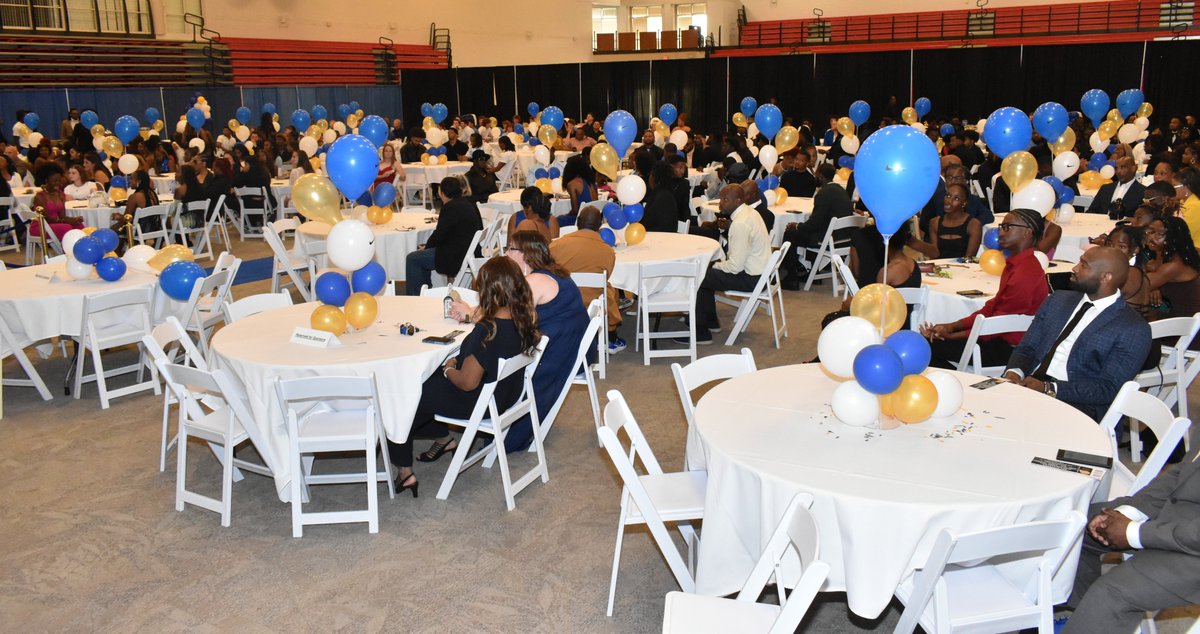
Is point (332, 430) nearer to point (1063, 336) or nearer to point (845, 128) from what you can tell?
point (1063, 336)

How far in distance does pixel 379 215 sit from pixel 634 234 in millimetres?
2381

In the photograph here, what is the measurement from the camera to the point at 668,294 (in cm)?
632

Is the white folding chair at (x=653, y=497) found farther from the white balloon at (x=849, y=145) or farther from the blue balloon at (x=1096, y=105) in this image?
the blue balloon at (x=1096, y=105)

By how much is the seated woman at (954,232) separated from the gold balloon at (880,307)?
291 centimetres

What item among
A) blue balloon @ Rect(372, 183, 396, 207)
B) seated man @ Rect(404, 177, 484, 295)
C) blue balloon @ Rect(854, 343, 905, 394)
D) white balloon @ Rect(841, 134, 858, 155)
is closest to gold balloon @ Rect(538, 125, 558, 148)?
white balloon @ Rect(841, 134, 858, 155)

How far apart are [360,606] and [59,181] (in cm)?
812

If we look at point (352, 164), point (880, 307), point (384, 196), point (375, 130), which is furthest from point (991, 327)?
point (375, 130)

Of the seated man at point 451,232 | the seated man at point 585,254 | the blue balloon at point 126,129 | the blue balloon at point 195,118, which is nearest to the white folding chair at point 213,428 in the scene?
the seated man at point 585,254

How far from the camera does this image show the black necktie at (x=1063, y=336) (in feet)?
12.5

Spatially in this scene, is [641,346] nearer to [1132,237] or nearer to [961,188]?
[961,188]

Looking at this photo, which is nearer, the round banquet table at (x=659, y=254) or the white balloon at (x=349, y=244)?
the white balloon at (x=349, y=244)

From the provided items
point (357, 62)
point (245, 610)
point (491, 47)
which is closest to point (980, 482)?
point (245, 610)

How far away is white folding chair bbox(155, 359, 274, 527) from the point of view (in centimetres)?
387

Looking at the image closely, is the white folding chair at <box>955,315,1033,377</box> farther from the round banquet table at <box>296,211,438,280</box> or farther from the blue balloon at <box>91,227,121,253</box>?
the blue balloon at <box>91,227,121,253</box>
